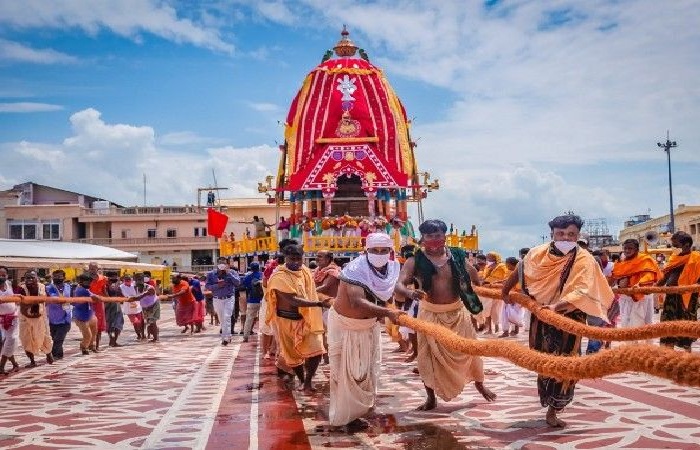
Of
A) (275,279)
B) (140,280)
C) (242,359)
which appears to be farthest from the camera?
(140,280)

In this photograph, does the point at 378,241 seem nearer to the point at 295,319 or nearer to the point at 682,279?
the point at 295,319

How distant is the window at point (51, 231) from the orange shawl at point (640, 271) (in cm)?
5063

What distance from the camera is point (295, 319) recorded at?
9109 mm

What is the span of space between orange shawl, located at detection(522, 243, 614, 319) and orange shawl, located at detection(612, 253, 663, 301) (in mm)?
4784

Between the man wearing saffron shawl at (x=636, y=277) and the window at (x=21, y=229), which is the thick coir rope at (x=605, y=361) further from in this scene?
the window at (x=21, y=229)

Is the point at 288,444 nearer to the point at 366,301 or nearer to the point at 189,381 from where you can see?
the point at 366,301

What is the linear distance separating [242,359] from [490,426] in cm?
668

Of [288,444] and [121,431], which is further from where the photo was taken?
[121,431]

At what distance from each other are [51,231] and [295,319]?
51349 mm

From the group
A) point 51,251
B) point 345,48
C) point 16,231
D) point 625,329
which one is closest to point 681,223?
point 345,48

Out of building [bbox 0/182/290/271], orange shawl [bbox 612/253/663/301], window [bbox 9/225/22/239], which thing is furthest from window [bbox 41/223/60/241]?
orange shawl [bbox 612/253/663/301]

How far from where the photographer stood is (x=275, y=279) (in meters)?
9.14

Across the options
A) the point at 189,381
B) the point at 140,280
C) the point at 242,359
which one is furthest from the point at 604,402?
the point at 140,280

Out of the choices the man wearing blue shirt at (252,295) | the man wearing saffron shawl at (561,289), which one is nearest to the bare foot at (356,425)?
the man wearing saffron shawl at (561,289)
